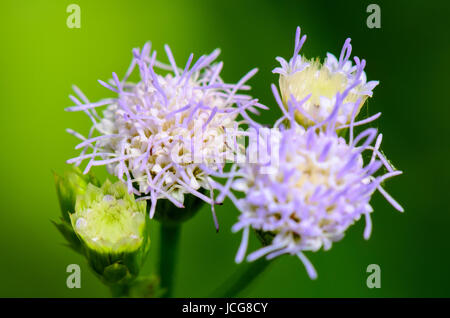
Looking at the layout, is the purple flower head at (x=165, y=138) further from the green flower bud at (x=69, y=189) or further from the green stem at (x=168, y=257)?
the green stem at (x=168, y=257)

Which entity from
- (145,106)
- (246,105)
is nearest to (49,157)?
(145,106)

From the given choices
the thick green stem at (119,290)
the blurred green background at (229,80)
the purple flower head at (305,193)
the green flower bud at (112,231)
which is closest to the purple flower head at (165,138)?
the green flower bud at (112,231)

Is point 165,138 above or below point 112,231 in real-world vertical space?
above

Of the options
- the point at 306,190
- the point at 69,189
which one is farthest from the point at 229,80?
the point at 306,190

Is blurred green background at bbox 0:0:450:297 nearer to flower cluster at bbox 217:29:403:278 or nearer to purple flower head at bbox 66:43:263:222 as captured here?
purple flower head at bbox 66:43:263:222

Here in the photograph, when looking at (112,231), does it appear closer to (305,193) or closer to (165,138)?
(165,138)

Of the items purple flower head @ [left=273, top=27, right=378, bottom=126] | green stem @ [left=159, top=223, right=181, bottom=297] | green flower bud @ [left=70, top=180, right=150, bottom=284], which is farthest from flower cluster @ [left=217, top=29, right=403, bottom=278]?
green stem @ [left=159, top=223, right=181, bottom=297]

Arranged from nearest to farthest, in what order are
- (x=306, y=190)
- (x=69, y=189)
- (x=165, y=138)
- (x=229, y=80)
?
(x=306, y=190)
(x=165, y=138)
(x=69, y=189)
(x=229, y=80)

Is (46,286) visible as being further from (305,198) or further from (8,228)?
(305,198)
